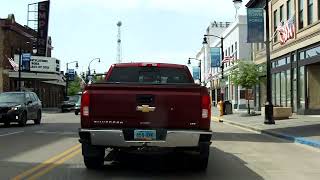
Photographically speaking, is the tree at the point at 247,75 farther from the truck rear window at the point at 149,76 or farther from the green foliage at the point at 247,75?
the truck rear window at the point at 149,76

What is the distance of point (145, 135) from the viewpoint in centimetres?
1074

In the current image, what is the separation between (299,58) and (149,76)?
2797cm

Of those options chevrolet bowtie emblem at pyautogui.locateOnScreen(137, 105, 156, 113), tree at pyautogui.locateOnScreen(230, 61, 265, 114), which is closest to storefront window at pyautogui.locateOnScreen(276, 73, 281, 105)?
tree at pyautogui.locateOnScreen(230, 61, 265, 114)

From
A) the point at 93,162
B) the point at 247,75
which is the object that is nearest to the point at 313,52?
the point at 247,75

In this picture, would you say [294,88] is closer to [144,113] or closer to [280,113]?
[280,113]

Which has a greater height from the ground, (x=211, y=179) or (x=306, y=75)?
(x=306, y=75)

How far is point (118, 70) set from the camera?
13.6 m

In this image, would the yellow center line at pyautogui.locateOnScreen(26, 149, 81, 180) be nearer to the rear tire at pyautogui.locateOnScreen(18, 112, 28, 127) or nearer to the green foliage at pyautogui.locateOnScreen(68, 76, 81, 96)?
the rear tire at pyautogui.locateOnScreen(18, 112, 28, 127)

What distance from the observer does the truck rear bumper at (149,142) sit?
1062 cm

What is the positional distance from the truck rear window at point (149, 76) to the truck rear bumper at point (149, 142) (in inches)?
112

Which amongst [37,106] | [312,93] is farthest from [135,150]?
[312,93]

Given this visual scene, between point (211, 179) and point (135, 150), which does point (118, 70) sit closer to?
point (135, 150)

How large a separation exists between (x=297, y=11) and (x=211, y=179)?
31501mm

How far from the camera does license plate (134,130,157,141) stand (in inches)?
422
